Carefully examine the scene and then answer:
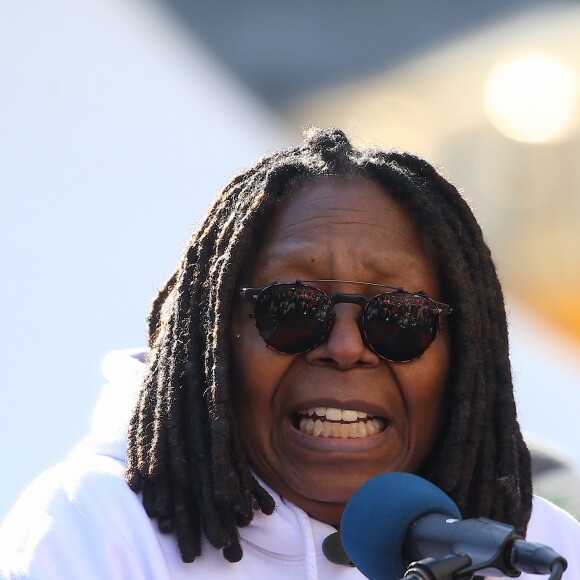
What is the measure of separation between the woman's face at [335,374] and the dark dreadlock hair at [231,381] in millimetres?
69

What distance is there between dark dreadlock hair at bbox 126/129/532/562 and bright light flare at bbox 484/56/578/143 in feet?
12.2

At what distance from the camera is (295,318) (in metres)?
3.24

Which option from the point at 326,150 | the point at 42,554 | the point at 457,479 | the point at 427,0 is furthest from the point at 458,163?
the point at 42,554

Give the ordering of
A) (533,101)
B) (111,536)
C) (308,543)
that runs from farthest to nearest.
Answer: (533,101), (308,543), (111,536)

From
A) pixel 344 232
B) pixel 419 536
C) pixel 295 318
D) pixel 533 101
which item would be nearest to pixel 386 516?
pixel 419 536

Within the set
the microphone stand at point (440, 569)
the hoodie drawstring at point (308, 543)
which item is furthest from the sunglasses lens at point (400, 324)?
the microphone stand at point (440, 569)

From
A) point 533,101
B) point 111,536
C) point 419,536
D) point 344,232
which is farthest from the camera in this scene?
point 533,101

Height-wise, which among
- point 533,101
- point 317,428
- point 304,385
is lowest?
point 317,428

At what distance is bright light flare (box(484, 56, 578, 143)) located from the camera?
7266mm

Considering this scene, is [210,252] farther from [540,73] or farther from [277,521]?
[540,73]

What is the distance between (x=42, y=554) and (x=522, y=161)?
5.06 m

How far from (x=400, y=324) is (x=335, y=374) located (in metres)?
0.23

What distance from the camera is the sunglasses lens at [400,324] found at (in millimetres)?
3254

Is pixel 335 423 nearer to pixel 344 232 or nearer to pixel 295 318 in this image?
pixel 295 318
